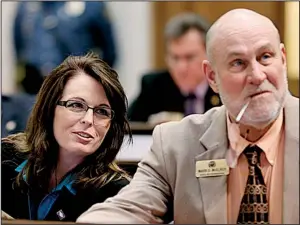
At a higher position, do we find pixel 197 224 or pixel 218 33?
pixel 218 33

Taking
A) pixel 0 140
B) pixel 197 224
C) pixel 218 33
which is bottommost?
pixel 197 224

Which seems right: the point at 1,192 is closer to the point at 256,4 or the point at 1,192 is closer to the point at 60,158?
the point at 60,158

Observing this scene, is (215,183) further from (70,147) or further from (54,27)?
(54,27)

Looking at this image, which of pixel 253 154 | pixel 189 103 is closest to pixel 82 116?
pixel 253 154

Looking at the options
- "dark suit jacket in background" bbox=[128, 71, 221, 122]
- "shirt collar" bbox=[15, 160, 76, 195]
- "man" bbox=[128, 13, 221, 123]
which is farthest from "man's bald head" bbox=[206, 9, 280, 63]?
"dark suit jacket in background" bbox=[128, 71, 221, 122]

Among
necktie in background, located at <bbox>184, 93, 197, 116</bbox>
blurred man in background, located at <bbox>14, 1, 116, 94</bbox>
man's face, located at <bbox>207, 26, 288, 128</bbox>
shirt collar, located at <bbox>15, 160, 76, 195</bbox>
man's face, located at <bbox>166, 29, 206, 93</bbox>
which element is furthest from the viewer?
blurred man in background, located at <bbox>14, 1, 116, 94</bbox>

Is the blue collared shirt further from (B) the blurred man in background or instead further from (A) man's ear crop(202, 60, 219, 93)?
(B) the blurred man in background

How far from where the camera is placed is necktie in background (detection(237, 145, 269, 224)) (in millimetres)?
1046

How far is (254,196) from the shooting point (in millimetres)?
1055

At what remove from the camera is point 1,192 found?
1152 mm

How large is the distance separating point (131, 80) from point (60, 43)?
0.55 meters

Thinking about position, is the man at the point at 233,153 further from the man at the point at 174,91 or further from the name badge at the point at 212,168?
the man at the point at 174,91

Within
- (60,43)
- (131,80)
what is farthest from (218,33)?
(131,80)

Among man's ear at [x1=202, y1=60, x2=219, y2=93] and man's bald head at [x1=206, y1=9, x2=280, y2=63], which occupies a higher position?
man's bald head at [x1=206, y1=9, x2=280, y2=63]
